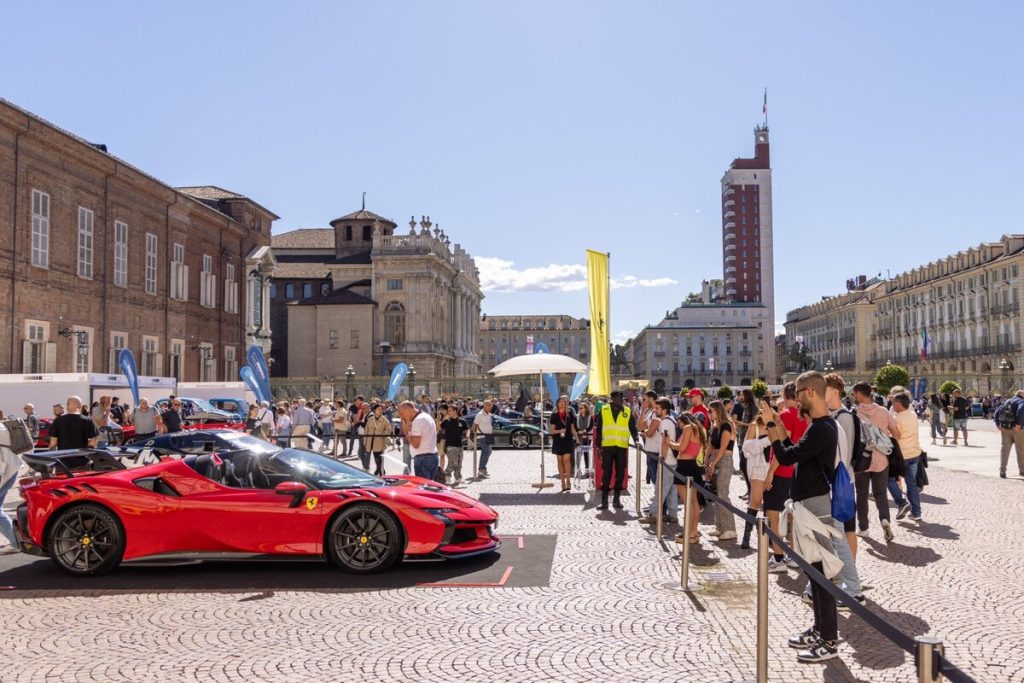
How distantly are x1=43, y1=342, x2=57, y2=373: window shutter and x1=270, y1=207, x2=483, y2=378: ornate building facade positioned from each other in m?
49.5

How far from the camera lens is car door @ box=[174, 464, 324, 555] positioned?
8.71 meters

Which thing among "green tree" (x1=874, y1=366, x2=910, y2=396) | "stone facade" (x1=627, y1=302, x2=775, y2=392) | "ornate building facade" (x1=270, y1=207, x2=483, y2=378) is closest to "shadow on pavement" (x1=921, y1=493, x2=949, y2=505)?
"green tree" (x1=874, y1=366, x2=910, y2=396)

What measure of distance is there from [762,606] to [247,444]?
20.1ft

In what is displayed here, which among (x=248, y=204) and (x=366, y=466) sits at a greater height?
(x=248, y=204)

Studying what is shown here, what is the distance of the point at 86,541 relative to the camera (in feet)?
28.8

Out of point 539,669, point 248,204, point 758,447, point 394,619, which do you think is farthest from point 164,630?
point 248,204

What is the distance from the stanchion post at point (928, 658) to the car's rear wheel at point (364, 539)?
20.6 ft

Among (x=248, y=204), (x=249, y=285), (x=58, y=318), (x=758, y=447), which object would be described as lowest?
(x=758, y=447)

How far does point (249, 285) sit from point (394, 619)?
150 feet

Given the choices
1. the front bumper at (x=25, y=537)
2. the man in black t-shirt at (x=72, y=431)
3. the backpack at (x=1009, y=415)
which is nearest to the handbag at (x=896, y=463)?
the backpack at (x=1009, y=415)

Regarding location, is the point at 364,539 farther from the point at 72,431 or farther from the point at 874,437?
the point at 72,431

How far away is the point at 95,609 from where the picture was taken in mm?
7375

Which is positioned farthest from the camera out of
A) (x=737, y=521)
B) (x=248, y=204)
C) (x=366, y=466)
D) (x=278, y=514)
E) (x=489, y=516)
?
(x=248, y=204)

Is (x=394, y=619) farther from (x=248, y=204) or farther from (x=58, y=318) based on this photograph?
(x=248, y=204)
